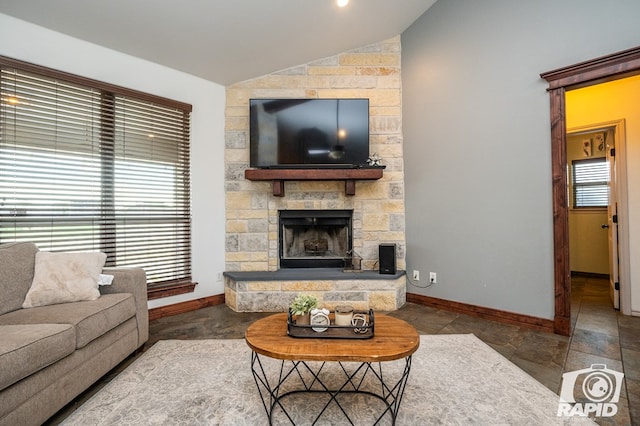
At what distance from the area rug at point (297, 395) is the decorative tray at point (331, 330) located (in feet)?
1.35

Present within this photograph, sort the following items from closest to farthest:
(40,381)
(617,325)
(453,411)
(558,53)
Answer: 1. (40,381)
2. (453,411)
3. (558,53)
4. (617,325)

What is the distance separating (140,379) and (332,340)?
1.36 metres

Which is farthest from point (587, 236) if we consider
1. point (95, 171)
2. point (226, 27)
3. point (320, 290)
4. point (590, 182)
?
point (95, 171)

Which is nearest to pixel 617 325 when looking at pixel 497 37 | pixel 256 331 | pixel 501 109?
pixel 501 109

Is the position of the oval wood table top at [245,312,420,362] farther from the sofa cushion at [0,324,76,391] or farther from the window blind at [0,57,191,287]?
the window blind at [0,57,191,287]

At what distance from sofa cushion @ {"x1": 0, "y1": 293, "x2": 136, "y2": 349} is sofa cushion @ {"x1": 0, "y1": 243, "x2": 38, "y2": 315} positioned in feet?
0.30

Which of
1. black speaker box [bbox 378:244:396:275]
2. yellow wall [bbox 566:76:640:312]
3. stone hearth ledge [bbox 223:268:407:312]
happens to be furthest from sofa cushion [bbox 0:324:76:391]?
yellow wall [bbox 566:76:640:312]

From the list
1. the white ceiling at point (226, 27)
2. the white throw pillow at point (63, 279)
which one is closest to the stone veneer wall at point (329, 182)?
the white ceiling at point (226, 27)

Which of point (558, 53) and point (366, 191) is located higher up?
point (558, 53)

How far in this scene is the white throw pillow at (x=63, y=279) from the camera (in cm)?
194

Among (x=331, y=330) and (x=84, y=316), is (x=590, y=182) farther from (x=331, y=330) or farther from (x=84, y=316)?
(x=84, y=316)

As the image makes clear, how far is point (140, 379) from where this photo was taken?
1911mm

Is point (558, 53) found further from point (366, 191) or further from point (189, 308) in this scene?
point (189, 308)

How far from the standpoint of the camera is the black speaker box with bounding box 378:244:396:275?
3320 mm
